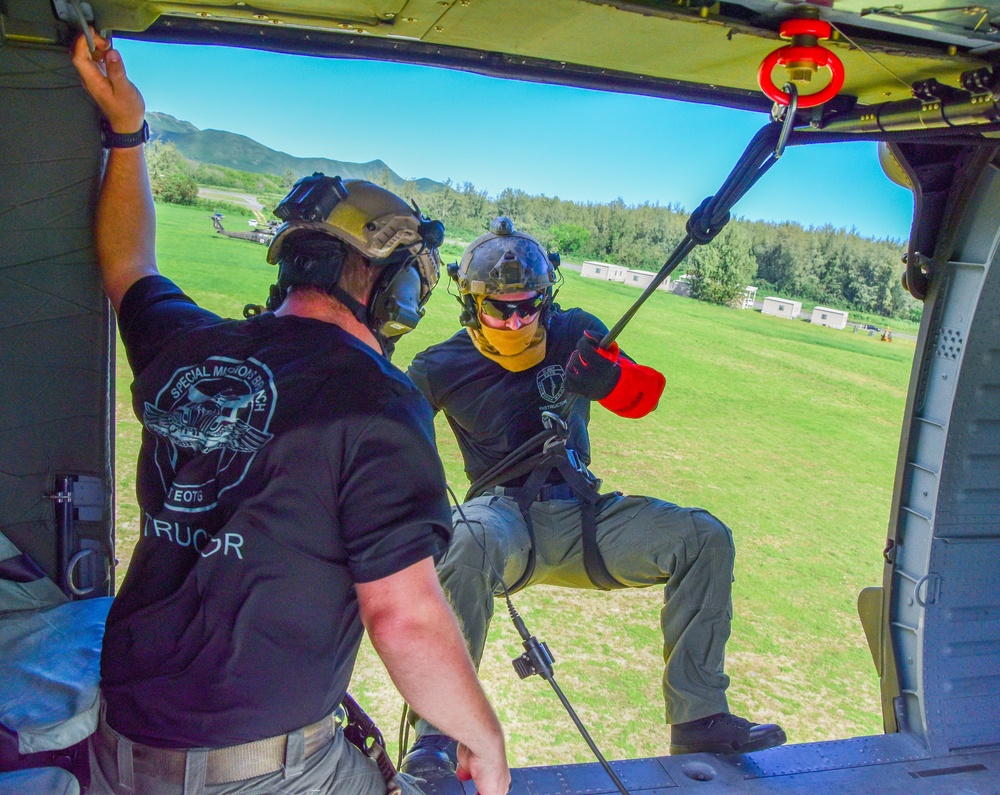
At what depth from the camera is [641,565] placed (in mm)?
2557

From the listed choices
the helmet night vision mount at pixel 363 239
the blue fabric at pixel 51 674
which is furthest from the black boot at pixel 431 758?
the helmet night vision mount at pixel 363 239

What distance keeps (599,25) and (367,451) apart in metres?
1.17

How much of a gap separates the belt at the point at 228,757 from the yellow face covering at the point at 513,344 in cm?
164

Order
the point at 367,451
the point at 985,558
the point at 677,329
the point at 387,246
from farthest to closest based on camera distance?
the point at 677,329 → the point at 985,558 → the point at 387,246 → the point at 367,451

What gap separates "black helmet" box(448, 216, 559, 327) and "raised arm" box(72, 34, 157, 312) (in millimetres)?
1138

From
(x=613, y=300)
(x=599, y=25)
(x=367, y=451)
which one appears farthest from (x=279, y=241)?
(x=613, y=300)

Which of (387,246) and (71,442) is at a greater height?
(387,246)

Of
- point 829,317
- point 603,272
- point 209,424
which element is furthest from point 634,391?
point 829,317

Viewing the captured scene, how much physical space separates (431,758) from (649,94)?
1982 millimetres

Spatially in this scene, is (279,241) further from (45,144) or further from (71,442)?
(71,442)

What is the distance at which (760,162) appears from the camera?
173 centimetres

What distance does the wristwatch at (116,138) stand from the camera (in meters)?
1.78

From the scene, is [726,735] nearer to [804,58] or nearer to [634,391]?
[634,391]

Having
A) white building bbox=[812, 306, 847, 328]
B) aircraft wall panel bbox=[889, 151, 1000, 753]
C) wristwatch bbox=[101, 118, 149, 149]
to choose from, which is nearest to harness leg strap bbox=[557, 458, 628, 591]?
aircraft wall panel bbox=[889, 151, 1000, 753]
